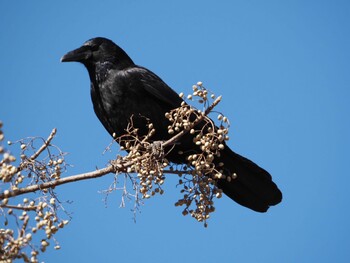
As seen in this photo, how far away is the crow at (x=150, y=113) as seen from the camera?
5.29 metres

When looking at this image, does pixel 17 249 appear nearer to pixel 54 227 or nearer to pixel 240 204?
pixel 54 227

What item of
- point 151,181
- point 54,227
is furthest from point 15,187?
point 151,181

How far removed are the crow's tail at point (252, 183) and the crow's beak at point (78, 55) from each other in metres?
1.68

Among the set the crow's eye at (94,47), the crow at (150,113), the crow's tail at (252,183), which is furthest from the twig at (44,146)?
the crow's eye at (94,47)

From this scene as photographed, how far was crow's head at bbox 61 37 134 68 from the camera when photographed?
576 centimetres

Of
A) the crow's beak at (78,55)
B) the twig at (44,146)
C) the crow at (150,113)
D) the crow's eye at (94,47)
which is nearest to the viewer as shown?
the twig at (44,146)

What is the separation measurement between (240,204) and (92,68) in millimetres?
1964

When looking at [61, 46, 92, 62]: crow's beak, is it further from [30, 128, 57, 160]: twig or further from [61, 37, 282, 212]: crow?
[30, 128, 57, 160]: twig

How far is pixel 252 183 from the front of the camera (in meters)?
5.46

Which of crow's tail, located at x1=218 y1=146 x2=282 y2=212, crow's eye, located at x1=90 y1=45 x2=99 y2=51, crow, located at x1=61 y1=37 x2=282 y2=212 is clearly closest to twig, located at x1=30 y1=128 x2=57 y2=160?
crow, located at x1=61 y1=37 x2=282 y2=212

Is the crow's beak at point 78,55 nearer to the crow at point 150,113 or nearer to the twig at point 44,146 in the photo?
the crow at point 150,113

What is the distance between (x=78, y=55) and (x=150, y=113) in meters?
1.06

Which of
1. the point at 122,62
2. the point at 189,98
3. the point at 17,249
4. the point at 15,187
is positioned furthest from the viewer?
the point at 122,62

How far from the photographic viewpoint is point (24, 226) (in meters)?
2.41
